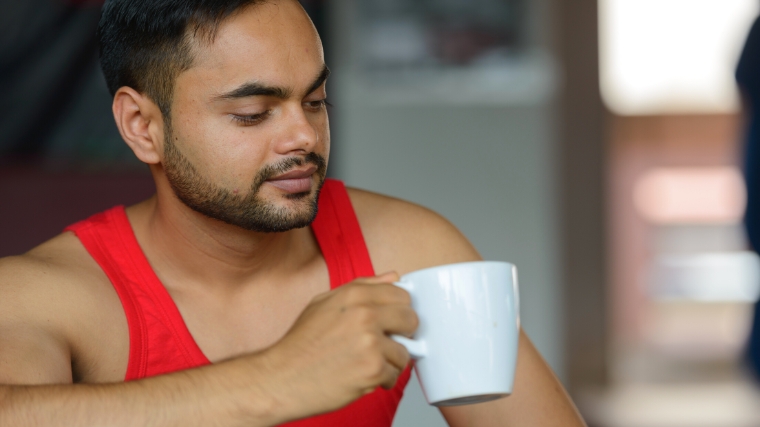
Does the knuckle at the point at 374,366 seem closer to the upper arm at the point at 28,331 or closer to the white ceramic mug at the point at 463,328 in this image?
the white ceramic mug at the point at 463,328

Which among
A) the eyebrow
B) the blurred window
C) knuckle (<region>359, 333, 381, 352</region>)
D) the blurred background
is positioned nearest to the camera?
knuckle (<region>359, 333, 381, 352</region>)

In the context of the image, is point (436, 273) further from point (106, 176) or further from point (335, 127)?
point (335, 127)

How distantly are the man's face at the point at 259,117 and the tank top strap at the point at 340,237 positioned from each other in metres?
0.13

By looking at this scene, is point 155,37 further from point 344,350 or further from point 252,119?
point 344,350

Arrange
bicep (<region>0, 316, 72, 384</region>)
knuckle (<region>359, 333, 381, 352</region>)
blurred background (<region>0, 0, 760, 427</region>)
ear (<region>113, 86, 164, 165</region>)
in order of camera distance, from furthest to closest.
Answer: blurred background (<region>0, 0, 760, 427</region>)
ear (<region>113, 86, 164, 165</region>)
bicep (<region>0, 316, 72, 384</region>)
knuckle (<region>359, 333, 381, 352</region>)

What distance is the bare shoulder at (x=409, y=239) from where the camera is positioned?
3.53 ft

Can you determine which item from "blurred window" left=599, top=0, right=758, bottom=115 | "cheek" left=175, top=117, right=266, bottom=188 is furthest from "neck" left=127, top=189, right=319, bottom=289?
"blurred window" left=599, top=0, right=758, bottom=115

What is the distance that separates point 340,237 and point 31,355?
41 centimetres

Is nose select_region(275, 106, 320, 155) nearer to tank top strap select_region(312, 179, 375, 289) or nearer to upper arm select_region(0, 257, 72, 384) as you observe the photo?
tank top strap select_region(312, 179, 375, 289)

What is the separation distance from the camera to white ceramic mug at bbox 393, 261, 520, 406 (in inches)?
26.5

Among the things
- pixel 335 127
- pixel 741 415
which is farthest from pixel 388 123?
pixel 741 415

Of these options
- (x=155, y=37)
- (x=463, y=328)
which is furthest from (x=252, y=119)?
(x=463, y=328)

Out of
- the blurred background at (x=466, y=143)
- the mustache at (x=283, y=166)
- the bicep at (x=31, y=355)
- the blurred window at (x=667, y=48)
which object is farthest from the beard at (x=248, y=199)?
the blurred window at (x=667, y=48)

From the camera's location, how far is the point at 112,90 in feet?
3.62
